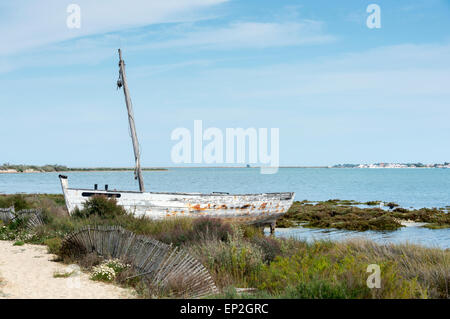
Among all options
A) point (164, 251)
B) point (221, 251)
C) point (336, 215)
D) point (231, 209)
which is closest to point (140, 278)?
point (164, 251)

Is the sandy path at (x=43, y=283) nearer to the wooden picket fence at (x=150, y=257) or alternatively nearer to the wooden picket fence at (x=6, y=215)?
the wooden picket fence at (x=150, y=257)

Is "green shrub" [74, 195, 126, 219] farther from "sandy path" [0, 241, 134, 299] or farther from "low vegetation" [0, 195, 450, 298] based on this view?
"sandy path" [0, 241, 134, 299]

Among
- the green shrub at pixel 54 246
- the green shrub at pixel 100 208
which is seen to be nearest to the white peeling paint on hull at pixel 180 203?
the green shrub at pixel 100 208

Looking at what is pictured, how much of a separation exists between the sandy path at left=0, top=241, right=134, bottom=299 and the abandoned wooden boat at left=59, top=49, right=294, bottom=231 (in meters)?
5.56

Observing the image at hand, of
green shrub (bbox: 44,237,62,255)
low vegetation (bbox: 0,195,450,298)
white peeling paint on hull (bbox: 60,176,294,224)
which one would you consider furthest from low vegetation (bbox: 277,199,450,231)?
green shrub (bbox: 44,237,62,255)

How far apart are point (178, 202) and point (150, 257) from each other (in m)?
8.28

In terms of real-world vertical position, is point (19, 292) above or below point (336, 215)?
above

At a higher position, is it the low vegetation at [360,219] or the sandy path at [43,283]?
the sandy path at [43,283]

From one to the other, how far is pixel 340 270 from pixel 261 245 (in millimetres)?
3696

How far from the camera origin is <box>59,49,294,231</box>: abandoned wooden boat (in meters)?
16.9

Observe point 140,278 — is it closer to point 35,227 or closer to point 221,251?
point 221,251

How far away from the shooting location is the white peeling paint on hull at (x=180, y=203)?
16906 mm

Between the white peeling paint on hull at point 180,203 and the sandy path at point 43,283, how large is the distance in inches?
218

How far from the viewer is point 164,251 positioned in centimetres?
881
